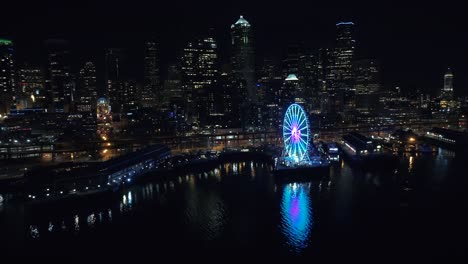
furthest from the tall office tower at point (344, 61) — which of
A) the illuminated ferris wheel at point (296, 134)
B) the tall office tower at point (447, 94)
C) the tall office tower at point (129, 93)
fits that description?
the illuminated ferris wheel at point (296, 134)

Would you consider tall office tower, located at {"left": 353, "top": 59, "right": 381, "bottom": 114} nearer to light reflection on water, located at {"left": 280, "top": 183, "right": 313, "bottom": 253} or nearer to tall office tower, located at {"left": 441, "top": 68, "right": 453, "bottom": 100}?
tall office tower, located at {"left": 441, "top": 68, "right": 453, "bottom": 100}

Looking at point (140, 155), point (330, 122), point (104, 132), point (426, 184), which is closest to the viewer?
point (426, 184)

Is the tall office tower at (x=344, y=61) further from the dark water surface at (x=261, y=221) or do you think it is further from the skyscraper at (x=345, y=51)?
the dark water surface at (x=261, y=221)

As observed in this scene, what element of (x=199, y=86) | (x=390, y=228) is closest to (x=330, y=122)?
(x=199, y=86)

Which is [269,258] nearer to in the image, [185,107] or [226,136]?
[226,136]

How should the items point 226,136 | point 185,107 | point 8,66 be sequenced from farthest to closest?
point 185,107
point 8,66
point 226,136

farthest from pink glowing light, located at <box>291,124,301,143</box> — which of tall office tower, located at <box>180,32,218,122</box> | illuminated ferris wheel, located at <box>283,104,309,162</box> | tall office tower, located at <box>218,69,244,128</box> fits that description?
tall office tower, located at <box>180,32,218,122</box>

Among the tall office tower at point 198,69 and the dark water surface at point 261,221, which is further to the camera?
the tall office tower at point 198,69
